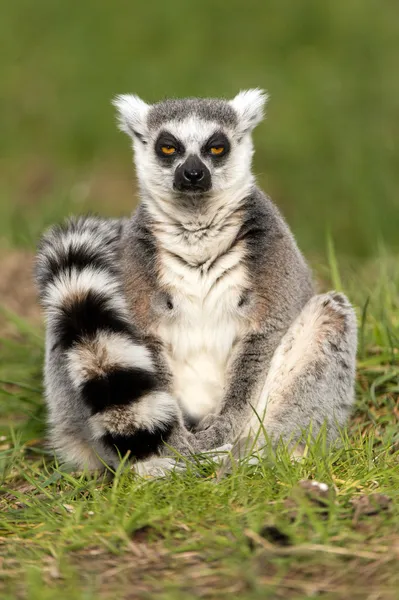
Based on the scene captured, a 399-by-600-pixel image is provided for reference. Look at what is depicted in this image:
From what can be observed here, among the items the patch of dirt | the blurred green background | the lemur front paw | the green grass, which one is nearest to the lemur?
the lemur front paw

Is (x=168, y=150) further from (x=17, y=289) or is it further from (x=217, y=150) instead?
(x=17, y=289)

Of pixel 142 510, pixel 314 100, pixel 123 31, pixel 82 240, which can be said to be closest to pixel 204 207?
pixel 82 240

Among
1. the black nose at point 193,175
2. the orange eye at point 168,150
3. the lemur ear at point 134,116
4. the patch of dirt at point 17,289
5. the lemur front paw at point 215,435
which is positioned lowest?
the patch of dirt at point 17,289

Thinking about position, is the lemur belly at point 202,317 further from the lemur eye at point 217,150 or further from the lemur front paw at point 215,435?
the lemur eye at point 217,150

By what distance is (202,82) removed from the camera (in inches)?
470

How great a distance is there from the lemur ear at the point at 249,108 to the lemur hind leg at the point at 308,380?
1021 mm

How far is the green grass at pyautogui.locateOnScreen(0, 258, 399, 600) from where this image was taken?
3.13m

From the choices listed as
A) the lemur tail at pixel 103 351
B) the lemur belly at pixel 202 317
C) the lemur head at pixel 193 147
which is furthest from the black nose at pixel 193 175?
the lemur tail at pixel 103 351

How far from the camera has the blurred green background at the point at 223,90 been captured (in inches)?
382

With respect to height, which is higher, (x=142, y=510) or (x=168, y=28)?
(x=168, y=28)

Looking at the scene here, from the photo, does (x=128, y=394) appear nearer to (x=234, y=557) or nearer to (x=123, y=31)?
(x=234, y=557)

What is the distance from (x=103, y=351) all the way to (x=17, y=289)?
3.09 m

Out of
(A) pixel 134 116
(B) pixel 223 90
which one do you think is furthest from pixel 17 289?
(B) pixel 223 90

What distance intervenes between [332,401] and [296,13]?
991 cm
